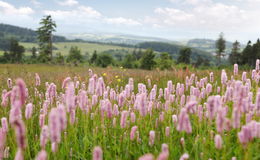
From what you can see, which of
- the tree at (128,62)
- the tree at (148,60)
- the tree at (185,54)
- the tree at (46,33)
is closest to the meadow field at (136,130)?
the tree at (46,33)

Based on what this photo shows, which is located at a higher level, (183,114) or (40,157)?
(183,114)

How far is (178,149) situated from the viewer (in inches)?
115

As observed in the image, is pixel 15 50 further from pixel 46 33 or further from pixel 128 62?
pixel 128 62

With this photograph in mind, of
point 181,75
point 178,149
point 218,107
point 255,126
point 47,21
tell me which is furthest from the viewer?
point 47,21

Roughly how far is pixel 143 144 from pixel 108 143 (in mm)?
585

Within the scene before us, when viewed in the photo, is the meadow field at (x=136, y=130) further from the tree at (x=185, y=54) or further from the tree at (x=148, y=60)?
the tree at (x=185, y=54)

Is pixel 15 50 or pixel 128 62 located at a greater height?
pixel 15 50

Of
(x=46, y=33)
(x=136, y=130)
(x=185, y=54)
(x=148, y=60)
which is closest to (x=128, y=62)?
(x=148, y=60)

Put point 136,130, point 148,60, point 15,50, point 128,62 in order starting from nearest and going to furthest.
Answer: point 136,130 < point 148,60 < point 15,50 < point 128,62

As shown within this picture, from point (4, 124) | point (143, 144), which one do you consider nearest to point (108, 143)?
point (143, 144)

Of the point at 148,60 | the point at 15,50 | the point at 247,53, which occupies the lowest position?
the point at 148,60

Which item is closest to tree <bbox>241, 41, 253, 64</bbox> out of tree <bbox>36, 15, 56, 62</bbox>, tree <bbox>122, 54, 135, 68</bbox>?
tree <bbox>122, 54, 135, 68</bbox>

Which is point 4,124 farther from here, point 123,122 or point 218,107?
point 218,107

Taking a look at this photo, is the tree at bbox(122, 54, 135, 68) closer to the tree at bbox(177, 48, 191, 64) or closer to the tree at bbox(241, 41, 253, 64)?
the tree at bbox(177, 48, 191, 64)
